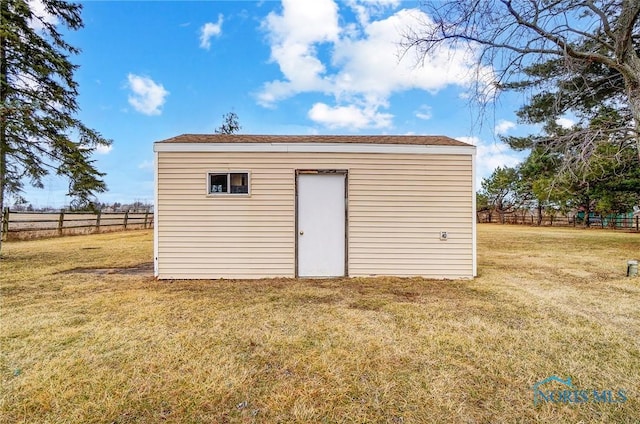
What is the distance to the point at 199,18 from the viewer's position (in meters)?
10.0

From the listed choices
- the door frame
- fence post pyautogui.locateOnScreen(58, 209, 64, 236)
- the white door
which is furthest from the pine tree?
the white door

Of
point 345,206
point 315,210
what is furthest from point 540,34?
point 315,210

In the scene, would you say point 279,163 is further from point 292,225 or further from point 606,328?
point 606,328

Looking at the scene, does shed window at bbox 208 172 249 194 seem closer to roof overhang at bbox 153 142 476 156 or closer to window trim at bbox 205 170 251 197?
window trim at bbox 205 170 251 197

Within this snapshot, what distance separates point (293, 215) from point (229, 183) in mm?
1372

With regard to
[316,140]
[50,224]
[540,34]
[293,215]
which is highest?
[540,34]

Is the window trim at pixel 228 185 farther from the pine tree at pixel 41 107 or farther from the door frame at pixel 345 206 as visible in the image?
the pine tree at pixel 41 107

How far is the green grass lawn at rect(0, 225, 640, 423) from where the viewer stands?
2.12 metres

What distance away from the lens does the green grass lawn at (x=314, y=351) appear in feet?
6.95

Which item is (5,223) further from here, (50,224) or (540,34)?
(540,34)

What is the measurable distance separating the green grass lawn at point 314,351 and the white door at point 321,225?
22.1 inches

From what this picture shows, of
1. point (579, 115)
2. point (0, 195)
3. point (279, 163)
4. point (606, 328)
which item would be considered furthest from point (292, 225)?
point (579, 115)

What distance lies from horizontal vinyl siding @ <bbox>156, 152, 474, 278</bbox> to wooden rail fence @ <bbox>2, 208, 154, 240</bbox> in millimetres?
5556

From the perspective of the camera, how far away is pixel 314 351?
2.91m
